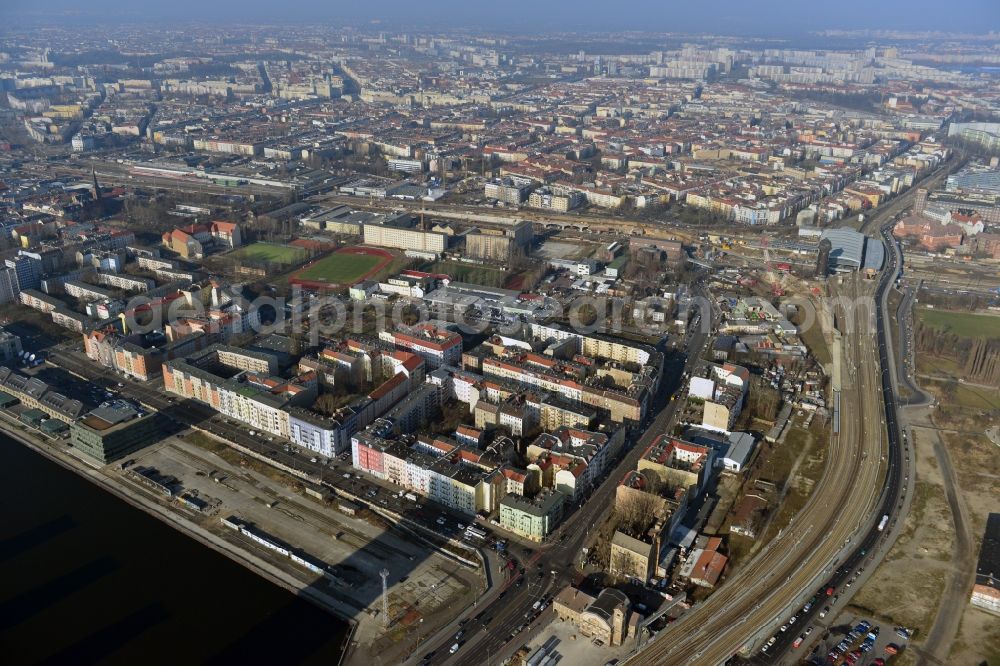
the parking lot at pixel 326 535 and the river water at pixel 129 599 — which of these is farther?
the parking lot at pixel 326 535

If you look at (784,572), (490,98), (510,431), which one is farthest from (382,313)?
(490,98)

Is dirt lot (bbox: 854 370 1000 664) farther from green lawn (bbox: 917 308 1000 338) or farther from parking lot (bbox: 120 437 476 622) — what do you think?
parking lot (bbox: 120 437 476 622)

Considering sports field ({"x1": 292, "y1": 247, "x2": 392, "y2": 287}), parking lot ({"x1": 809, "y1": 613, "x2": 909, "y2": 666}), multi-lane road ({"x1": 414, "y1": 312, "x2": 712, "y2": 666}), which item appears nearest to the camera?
parking lot ({"x1": 809, "y1": 613, "x2": 909, "y2": 666})

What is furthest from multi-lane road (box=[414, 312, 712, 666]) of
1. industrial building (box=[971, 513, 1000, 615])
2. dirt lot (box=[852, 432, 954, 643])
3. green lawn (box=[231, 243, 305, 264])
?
green lawn (box=[231, 243, 305, 264])

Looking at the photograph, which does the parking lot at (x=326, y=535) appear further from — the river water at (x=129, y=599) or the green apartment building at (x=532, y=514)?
the green apartment building at (x=532, y=514)

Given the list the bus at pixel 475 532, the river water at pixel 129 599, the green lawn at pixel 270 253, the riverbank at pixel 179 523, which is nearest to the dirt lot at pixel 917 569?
the bus at pixel 475 532

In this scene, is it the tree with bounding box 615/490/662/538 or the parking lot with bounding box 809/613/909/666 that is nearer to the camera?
the parking lot with bounding box 809/613/909/666
